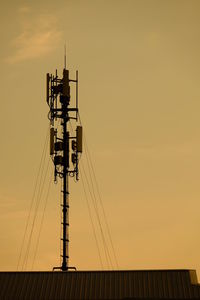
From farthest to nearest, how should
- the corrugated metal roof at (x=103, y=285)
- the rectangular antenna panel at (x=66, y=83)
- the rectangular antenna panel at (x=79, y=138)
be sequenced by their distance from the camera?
the rectangular antenna panel at (x=66, y=83)
the rectangular antenna panel at (x=79, y=138)
the corrugated metal roof at (x=103, y=285)

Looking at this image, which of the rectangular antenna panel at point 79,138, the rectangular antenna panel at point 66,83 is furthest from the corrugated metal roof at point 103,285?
the rectangular antenna panel at point 66,83

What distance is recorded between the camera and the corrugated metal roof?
119ft

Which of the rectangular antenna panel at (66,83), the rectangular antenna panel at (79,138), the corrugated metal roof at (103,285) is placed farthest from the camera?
the rectangular antenna panel at (66,83)

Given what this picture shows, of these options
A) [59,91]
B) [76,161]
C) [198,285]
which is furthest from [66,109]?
[198,285]

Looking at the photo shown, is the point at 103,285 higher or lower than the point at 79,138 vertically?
lower

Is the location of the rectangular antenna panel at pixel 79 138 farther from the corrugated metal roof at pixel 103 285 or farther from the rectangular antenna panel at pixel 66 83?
the corrugated metal roof at pixel 103 285

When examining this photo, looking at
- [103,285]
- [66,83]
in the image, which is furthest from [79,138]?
[103,285]

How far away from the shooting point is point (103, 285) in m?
37.1

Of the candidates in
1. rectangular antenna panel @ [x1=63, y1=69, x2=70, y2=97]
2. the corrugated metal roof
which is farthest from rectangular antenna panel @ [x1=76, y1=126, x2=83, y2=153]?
the corrugated metal roof

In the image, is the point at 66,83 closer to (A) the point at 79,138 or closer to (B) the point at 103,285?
(A) the point at 79,138

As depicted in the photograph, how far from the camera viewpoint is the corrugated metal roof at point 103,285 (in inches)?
1433

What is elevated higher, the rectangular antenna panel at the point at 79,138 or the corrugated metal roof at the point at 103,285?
the rectangular antenna panel at the point at 79,138

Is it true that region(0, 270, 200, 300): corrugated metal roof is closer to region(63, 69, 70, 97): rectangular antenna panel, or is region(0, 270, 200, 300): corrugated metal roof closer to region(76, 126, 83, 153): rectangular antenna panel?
region(76, 126, 83, 153): rectangular antenna panel

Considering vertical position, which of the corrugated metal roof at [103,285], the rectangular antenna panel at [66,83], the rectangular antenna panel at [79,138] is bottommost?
the corrugated metal roof at [103,285]
